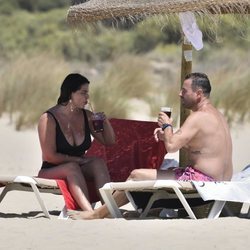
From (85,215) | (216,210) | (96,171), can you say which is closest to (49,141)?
(96,171)

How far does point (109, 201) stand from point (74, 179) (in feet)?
1.20

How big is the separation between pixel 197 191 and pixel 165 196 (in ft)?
0.92

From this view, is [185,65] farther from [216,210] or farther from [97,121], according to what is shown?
[216,210]

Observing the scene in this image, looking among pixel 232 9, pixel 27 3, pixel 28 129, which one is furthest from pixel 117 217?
pixel 27 3

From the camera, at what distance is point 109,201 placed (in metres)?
6.78

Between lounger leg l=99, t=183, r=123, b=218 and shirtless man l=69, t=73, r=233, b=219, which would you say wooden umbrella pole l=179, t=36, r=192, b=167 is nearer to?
shirtless man l=69, t=73, r=233, b=219

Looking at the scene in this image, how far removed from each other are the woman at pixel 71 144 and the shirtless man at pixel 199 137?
1.64 feet

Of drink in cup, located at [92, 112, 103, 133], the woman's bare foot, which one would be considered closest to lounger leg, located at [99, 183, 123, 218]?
the woman's bare foot

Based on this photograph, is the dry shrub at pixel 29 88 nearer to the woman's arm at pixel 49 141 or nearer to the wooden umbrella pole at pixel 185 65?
the wooden umbrella pole at pixel 185 65

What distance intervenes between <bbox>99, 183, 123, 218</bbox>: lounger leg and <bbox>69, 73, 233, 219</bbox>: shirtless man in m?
0.20

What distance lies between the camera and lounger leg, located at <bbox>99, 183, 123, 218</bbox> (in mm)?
6655

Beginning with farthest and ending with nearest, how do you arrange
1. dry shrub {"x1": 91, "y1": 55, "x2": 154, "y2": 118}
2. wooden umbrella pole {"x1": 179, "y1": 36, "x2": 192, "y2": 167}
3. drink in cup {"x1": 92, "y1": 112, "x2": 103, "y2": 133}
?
dry shrub {"x1": 91, "y1": 55, "x2": 154, "y2": 118}
wooden umbrella pole {"x1": 179, "y1": 36, "x2": 192, "y2": 167}
drink in cup {"x1": 92, "y1": 112, "x2": 103, "y2": 133}

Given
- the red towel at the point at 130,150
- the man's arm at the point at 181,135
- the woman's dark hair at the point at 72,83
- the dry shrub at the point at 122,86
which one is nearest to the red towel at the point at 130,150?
the red towel at the point at 130,150

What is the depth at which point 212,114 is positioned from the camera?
6738 mm
